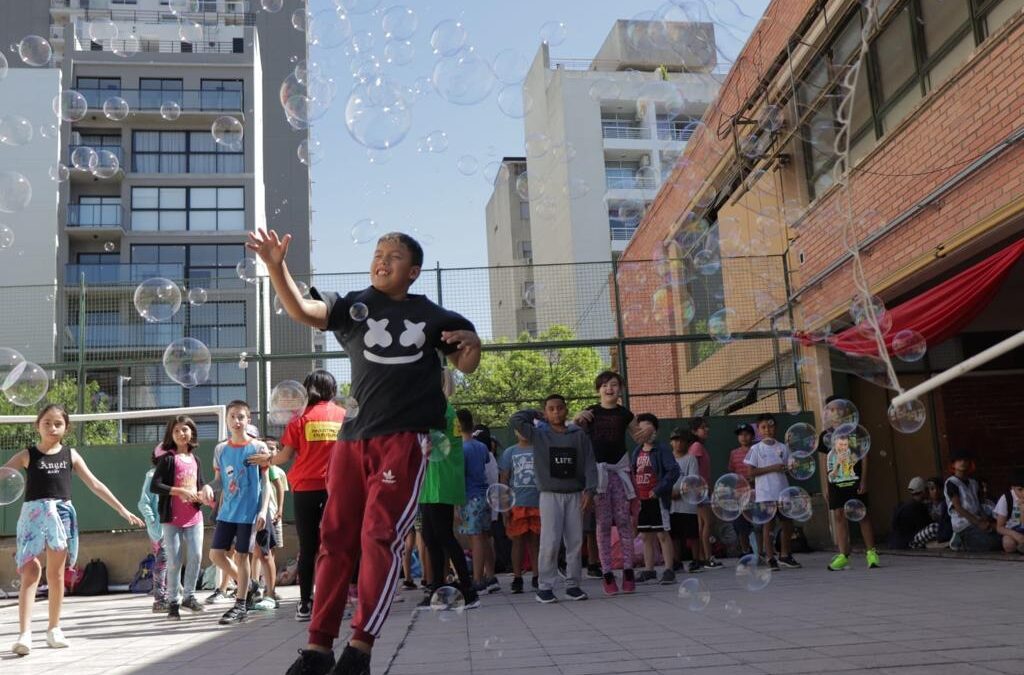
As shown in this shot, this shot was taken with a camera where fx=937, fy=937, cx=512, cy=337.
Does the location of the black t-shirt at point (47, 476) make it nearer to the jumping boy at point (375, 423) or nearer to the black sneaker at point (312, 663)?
the jumping boy at point (375, 423)

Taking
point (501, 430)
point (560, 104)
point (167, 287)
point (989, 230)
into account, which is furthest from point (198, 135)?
point (989, 230)

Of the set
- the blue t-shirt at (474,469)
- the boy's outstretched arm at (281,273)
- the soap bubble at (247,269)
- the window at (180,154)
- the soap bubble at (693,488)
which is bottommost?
the soap bubble at (693,488)

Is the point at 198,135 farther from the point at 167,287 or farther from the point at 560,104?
the point at 167,287

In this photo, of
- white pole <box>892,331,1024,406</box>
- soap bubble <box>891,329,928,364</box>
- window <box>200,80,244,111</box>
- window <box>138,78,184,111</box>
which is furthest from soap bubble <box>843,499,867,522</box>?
window <box>138,78,184,111</box>

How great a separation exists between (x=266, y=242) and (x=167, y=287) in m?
5.59

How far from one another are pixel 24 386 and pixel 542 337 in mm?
7561

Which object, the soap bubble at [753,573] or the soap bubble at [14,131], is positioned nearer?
the soap bubble at [753,573]

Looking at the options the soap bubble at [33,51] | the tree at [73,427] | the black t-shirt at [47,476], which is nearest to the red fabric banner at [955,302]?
the black t-shirt at [47,476]

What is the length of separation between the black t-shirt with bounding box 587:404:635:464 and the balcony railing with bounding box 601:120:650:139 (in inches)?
1529

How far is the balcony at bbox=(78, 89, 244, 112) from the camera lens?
A: 40.8 metres

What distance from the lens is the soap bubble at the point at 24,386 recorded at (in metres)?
7.78

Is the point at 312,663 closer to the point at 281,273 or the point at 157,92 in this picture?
the point at 281,273

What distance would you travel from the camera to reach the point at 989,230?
8.87m

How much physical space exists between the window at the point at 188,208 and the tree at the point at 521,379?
30.5 meters
